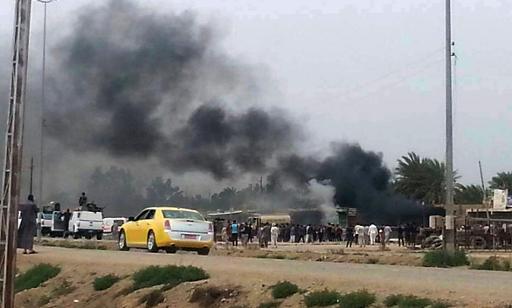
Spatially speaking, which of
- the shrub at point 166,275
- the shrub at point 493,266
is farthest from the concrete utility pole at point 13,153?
the shrub at point 493,266

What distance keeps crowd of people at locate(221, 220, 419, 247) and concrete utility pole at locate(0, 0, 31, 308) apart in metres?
28.7

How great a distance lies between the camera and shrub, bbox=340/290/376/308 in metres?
11.8

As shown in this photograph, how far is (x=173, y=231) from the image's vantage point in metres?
24.7

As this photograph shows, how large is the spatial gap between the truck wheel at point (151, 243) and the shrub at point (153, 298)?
9662 millimetres

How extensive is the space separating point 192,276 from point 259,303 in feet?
10.1

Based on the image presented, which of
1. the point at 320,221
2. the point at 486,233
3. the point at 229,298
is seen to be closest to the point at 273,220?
the point at 320,221

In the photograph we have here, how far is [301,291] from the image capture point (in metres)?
13.5

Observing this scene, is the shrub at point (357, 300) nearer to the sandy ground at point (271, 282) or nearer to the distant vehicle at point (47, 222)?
the sandy ground at point (271, 282)

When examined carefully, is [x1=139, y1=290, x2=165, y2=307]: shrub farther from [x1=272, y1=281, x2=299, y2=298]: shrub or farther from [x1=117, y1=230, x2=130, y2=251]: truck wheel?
[x1=117, y1=230, x2=130, y2=251]: truck wheel

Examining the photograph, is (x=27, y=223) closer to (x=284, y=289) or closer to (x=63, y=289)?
(x=63, y=289)

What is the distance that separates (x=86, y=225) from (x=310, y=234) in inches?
532

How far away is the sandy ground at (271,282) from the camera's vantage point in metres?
12.6

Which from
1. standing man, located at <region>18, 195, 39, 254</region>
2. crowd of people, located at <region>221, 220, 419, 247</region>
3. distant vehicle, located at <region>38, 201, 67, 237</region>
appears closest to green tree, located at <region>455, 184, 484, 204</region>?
crowd of people, located at <region>221, 220, 419, 247</region>

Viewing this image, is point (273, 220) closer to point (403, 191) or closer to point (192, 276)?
point (403, 191)
